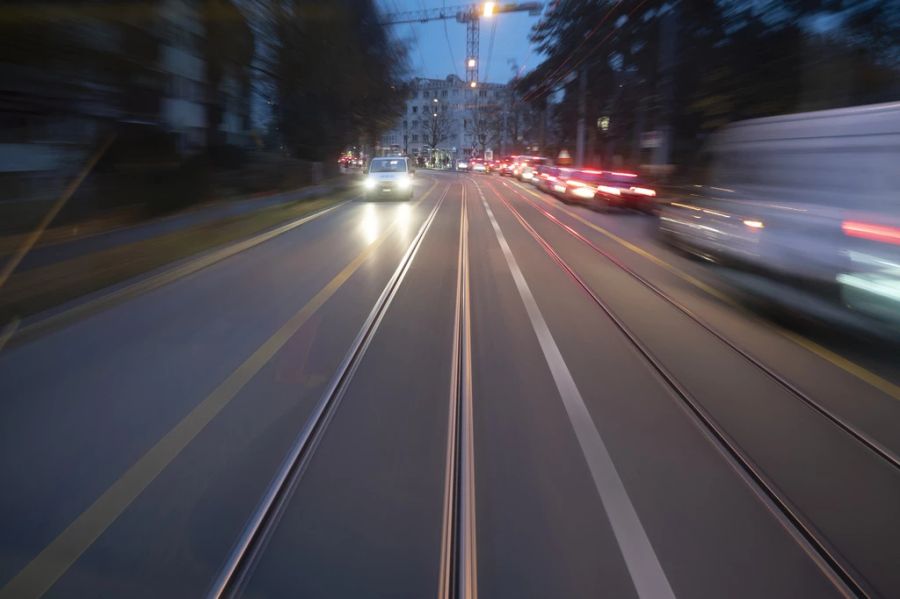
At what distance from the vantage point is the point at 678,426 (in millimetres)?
4133

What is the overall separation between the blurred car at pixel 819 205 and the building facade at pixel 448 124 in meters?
86.2

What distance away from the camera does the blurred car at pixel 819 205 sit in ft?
17.6

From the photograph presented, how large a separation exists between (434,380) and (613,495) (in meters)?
2.06

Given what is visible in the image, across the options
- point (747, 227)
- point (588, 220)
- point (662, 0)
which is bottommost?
point (588, 220)

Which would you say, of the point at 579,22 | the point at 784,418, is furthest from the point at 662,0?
the point at 784,418

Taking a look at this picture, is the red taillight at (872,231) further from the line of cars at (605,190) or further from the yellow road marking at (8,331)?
the line of cars at (605,190)

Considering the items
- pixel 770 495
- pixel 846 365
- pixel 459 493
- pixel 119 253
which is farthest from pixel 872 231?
pixel 119 253

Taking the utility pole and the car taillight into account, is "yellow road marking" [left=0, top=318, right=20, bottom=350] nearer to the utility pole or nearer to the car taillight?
the car taillight

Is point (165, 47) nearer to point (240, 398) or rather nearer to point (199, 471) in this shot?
point (240, 398)

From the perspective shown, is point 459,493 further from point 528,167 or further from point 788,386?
point 528,167

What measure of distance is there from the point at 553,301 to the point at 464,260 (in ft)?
11.0

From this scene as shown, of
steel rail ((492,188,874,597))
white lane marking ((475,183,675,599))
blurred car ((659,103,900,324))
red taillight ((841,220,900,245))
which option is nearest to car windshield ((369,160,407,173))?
blurred car ((659,103,900,324))

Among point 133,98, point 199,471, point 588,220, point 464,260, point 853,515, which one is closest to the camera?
point 853,515

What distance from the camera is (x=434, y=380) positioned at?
16.3 feet
